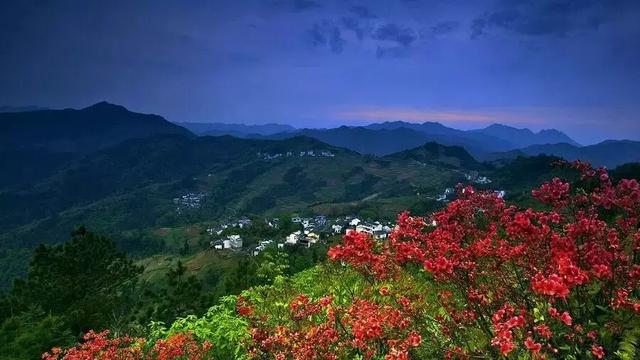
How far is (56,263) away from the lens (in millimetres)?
47812

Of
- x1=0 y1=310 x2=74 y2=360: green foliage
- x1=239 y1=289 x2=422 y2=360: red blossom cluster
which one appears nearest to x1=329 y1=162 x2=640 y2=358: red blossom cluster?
x1=239 y1=289 x2=422 y2=360: red blossom cluster

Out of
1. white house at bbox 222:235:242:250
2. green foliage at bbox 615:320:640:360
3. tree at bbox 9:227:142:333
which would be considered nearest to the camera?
green foliage at bbox 615:320:640:360

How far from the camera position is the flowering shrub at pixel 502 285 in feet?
19.9

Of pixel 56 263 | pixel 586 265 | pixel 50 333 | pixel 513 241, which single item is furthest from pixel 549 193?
pixel 56 263

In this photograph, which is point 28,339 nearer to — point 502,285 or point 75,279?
point 75,279

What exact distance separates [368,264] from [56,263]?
155ft

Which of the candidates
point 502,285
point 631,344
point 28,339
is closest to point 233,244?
point 28,339

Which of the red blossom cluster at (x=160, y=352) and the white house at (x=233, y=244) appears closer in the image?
the red blossom cluster at (x=160, y=352)

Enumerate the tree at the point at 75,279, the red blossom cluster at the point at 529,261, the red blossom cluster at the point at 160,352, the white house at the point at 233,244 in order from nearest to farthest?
the red blossom cluster at the point at 529,261 → the red blossom cluster at the point at 160,352 → the tree at the point at 75,279 → the white house at the point at 233,244

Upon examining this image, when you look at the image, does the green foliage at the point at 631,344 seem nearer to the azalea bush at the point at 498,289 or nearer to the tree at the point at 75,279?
the azalea bush at the point at 498,289

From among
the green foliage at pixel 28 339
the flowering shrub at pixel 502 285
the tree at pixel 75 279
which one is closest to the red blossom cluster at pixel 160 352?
the flowering shrub at pixel 502 285

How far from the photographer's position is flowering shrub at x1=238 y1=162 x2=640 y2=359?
19.9 feet

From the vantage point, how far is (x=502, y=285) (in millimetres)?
7660

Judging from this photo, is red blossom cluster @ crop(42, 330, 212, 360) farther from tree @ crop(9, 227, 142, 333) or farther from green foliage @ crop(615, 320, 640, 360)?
tree @ crop(9, 227, 142, 333)
